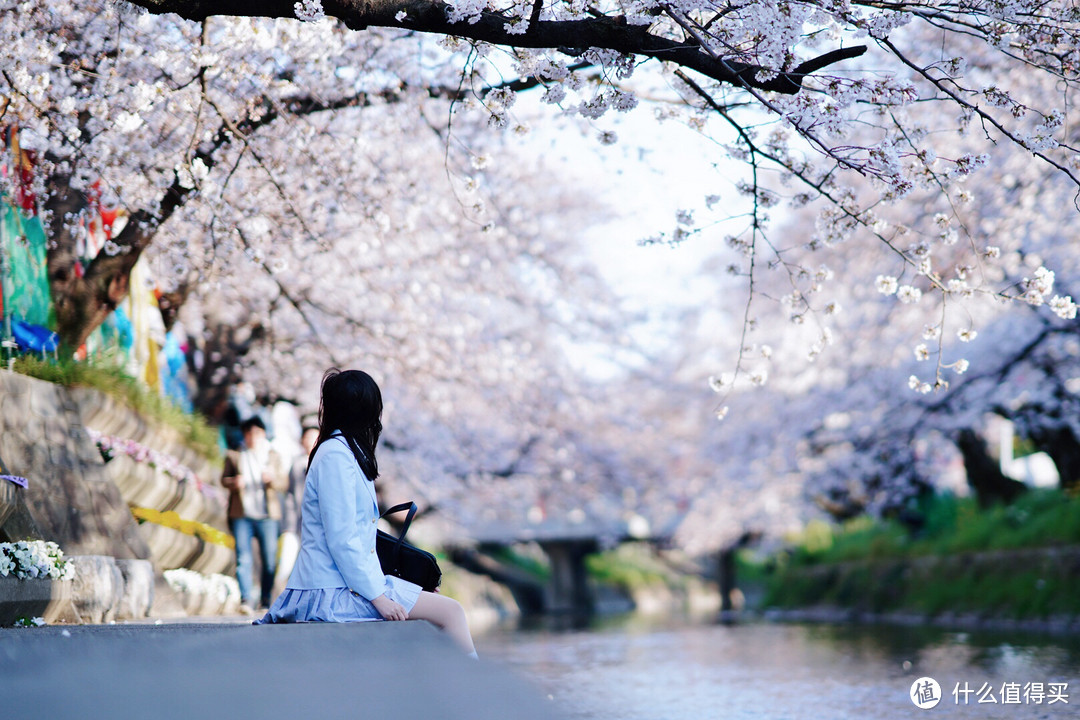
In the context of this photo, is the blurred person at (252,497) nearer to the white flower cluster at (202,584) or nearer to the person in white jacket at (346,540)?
the white flower cluster at (202,584)

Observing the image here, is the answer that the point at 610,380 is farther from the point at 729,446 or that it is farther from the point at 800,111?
the point at 800,111

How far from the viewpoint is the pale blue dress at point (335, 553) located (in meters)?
4.45

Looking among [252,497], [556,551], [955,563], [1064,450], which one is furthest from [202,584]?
[556,551]

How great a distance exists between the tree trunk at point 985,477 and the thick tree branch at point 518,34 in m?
16.2

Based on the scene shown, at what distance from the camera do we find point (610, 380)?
1187 inches

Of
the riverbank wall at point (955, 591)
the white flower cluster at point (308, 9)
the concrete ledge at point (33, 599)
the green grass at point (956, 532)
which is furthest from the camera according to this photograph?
the green grass at point (956, 532)

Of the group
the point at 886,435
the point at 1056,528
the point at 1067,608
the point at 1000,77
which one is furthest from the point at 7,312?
the point at 886,435

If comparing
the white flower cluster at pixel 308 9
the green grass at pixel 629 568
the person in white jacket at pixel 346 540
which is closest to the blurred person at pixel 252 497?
the person in white jacket at pixel 346 540

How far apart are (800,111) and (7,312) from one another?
6932mm

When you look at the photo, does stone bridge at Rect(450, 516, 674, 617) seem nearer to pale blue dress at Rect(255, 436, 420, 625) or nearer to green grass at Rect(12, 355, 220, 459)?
green grass at Rect(12, 355, 220, 459)

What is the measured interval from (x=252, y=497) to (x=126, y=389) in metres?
2.19

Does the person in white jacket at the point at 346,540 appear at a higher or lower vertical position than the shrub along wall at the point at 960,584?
higher

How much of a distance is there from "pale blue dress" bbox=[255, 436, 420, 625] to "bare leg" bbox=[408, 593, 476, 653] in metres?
0.07

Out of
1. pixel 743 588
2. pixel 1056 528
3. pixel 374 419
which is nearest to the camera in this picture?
pixel 374 419
